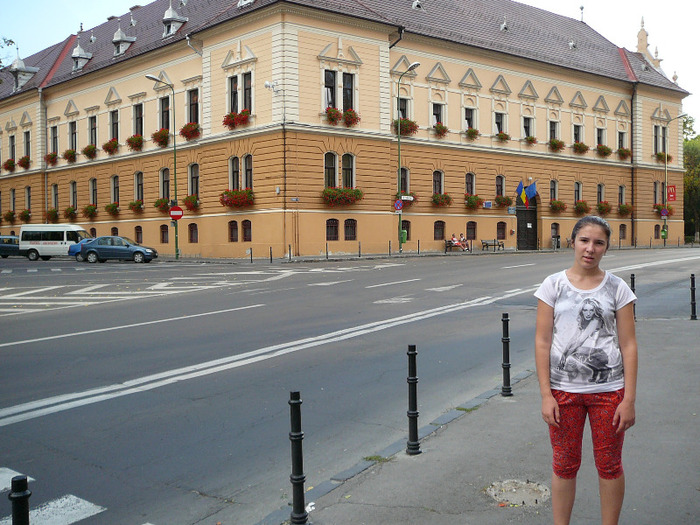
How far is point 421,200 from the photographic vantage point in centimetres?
4344

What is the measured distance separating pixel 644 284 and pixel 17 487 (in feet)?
64.8

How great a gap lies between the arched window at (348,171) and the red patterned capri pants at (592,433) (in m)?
36.0

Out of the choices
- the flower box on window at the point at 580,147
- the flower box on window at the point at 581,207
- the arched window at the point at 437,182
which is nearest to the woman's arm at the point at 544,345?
the arched window at the point at 437,182

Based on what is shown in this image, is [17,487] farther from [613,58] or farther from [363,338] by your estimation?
[613,58]

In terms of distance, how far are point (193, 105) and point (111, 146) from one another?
9.62 m

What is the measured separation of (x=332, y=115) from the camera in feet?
126

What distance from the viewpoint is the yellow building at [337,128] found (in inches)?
1503

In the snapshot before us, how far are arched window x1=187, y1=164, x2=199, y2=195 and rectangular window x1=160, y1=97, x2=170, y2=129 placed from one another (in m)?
4.12

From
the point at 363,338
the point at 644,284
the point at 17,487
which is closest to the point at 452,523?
the point at 17,487

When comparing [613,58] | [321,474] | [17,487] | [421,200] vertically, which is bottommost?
[321,474]

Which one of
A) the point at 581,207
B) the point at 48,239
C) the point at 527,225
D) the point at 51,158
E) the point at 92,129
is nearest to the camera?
the point at 48,239

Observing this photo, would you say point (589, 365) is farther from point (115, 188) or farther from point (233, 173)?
point (115, 188)

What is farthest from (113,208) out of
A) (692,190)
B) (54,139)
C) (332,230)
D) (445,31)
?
(692,190)

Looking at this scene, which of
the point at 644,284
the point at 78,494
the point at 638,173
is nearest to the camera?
the point at 78,494
